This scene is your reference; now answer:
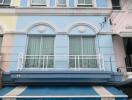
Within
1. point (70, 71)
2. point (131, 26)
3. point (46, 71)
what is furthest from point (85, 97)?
point (131, 26)

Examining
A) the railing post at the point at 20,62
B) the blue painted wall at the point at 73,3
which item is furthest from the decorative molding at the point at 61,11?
the railing post at the point at 20,62

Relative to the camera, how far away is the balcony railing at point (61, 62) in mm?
10227

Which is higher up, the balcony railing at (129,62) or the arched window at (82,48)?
the arched window at (82,48)

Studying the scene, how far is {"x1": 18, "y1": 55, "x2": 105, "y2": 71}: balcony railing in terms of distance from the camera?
10227mm

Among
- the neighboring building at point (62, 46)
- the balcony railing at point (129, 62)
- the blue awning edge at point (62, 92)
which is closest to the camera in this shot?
the blue awning edge at point (62, 92)

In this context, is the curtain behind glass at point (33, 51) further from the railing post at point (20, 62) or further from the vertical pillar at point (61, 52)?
the vertical pillar at point (61, 52)

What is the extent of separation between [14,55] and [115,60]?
17.4ft

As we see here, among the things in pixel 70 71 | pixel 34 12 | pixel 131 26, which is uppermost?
pixel 34 12

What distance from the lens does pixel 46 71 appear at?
9.47m

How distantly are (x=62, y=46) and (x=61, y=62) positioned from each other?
94 centimetres

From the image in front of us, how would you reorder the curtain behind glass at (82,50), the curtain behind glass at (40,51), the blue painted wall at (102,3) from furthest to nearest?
the blue painted wall at (102,3) < the curtain behind glass at (82,50) < the curtain behind glass at (40,51)

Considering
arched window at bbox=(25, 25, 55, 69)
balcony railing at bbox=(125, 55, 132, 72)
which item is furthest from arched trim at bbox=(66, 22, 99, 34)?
balcony railing at bbox=(125, 55, 132, 72)

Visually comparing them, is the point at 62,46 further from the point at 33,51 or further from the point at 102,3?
the point at 102,3

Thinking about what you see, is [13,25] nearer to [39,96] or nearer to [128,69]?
[39,96]
